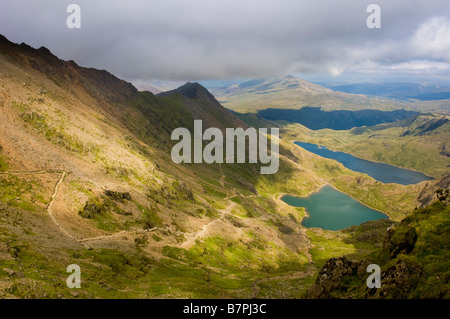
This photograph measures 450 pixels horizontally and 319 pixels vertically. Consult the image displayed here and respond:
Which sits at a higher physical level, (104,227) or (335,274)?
(104,227)

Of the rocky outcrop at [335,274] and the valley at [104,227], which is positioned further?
the valley at [104,227]

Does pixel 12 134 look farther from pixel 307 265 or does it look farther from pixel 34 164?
pixel 307 265

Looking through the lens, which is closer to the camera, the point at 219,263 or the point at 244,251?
the point at 219,263

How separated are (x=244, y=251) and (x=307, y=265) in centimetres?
4439

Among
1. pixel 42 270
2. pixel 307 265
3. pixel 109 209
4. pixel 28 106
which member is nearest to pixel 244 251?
pixel 307 265

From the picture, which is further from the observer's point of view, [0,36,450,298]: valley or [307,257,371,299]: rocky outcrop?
[0,36,450,298]: valley

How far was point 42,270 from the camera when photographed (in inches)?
1975

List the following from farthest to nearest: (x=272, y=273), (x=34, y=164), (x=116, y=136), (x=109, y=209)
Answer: (x=116, y=136) → (x=272, y=273) → (x=109, y=209) → (x=34, y=164)

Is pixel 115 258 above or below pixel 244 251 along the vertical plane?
above

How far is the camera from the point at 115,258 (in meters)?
74.1

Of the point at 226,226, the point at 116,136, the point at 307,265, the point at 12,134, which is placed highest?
the point at 116,136

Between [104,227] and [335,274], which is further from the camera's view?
[104,227]
